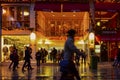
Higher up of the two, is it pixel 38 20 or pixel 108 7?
pixel 108 7

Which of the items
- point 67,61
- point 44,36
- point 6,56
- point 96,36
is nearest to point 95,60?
point 96,36

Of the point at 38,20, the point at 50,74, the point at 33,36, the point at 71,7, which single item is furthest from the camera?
the point at 38,20

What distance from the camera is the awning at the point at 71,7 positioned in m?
50.0

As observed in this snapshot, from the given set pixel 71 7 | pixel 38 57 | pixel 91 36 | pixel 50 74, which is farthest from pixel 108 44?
pixel 50 74

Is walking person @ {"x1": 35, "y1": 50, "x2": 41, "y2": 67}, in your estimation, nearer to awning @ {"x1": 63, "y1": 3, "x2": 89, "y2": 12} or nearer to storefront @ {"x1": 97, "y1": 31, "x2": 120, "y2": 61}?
awning @ {"x1": 63, "y1": 3, "x2": 89, "y2": 12}

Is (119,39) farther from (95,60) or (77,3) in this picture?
(95,60)

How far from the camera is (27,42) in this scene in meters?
51.2

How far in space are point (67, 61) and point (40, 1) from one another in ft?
123

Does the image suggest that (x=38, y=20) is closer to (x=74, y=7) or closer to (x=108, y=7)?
(x=74, y=7)

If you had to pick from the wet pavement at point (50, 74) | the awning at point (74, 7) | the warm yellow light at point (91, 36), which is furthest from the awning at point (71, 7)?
the wet pavement at point (50, 74)

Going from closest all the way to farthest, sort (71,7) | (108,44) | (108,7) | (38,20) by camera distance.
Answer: (108,7) → (71,7) → (108,44) → (38,20)

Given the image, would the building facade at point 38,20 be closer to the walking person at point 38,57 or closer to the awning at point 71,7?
the awning at point 71,7

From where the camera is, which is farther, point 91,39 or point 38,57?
point 91,39

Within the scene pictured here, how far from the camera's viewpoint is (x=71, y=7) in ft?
165
